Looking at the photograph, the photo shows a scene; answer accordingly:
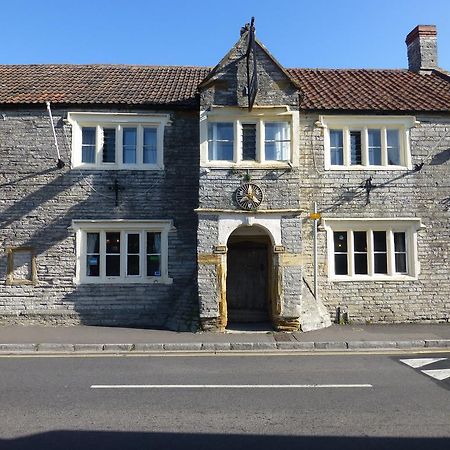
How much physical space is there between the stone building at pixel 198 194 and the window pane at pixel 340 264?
41 mm

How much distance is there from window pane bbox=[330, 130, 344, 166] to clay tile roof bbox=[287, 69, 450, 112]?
773 millimetres

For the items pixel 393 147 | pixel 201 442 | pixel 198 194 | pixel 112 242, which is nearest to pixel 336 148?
pixel 393 147

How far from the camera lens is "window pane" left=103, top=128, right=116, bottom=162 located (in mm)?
13609

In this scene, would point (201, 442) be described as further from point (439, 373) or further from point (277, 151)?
point (277, 151)

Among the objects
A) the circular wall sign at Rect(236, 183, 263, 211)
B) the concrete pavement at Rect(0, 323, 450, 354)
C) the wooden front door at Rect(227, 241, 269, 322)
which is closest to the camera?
the concrete pavement at Rect(0, 323, 450, 354)

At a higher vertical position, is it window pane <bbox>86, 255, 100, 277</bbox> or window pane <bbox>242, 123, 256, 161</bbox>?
window pane <bbox>242, 123, 256, 161</bbox>

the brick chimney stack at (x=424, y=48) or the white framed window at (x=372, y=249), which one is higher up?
the brick chimney stack at (x=424, y=48)

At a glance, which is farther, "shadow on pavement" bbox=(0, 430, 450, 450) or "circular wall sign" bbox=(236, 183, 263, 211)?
"circular wall sign" bbox=(236, 183, 263, 211)

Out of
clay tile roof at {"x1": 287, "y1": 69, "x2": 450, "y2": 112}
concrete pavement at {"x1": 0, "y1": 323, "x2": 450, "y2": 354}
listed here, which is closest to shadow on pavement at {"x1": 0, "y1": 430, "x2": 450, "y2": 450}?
concrete pavement at {"x1": 0, "y1": 323, "x2": 450, "y2": 354}

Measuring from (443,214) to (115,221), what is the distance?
941cm

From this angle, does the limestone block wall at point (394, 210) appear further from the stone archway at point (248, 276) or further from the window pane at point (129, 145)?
the window pane at point (129, 145)

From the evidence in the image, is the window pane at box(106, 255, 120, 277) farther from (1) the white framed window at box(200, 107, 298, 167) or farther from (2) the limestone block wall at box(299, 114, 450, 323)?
(2) the limestone block wall at box(299, 114, 450, 323)

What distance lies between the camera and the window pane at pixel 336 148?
45.0 ft

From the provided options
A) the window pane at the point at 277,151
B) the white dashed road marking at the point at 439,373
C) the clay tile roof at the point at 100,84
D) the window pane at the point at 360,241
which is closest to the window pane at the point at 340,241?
the window pane at the point at 360,241
